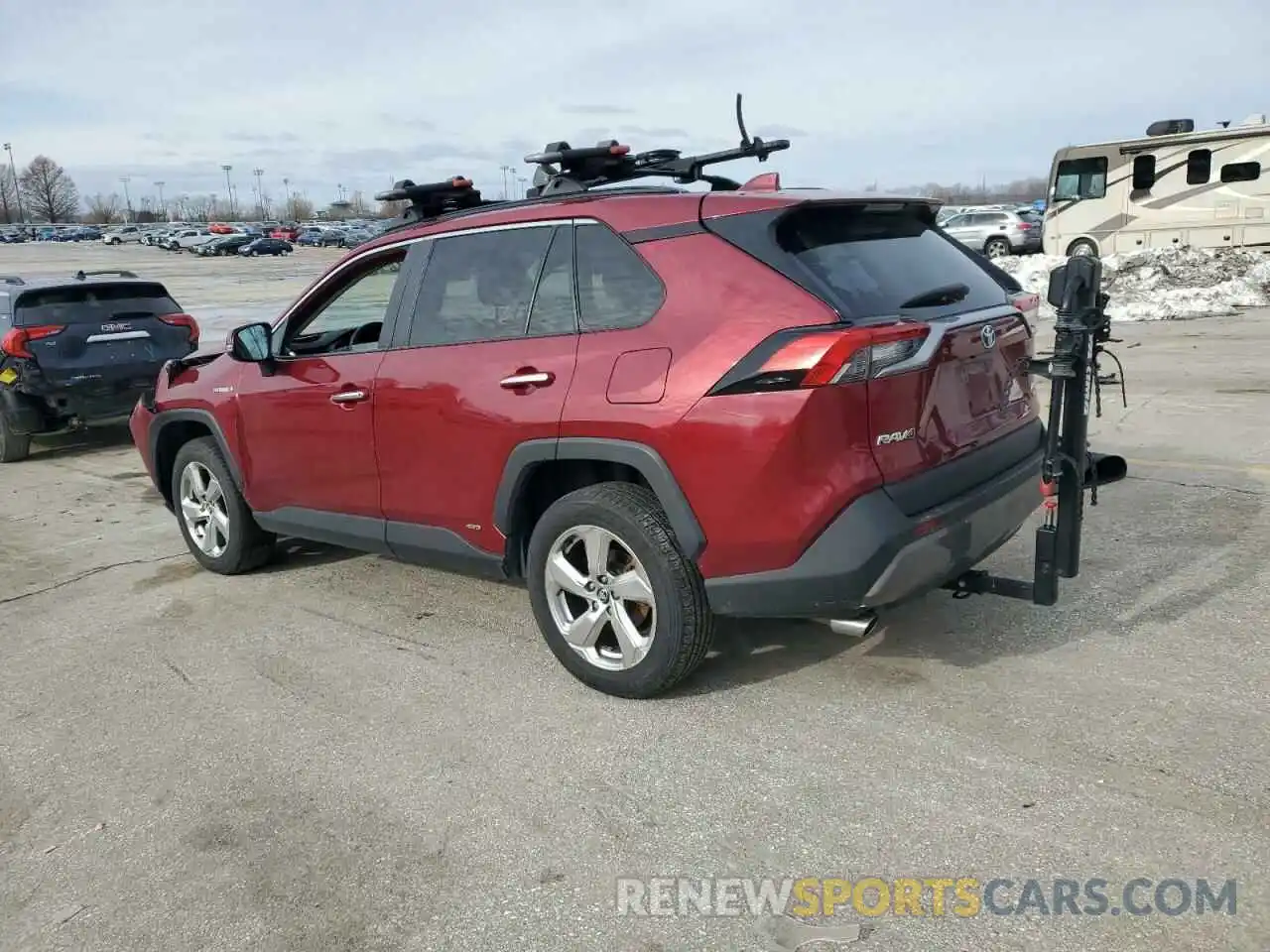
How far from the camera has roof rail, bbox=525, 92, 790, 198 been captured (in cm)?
438

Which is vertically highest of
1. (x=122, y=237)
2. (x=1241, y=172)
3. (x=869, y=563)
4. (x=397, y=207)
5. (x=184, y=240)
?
(x=122, y=237)

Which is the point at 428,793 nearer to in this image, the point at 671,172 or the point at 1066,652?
the point at 1066,652

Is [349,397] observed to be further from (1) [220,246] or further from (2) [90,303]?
(1) [220,246]

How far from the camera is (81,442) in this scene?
408 inches

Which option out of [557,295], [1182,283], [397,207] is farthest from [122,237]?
[557,295]

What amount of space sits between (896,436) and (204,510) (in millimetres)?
4051

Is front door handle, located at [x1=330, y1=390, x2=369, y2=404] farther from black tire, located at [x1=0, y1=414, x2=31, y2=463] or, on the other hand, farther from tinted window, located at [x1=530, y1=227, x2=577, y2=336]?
black tire, located at [x1=0, y1=414, x2=31, y2=463]

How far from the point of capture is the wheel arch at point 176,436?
5473 mm

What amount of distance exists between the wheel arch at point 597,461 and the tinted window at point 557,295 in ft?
1.46

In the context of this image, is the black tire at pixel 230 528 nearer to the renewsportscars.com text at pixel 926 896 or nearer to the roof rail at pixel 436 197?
the roof rail at pixel 436 197

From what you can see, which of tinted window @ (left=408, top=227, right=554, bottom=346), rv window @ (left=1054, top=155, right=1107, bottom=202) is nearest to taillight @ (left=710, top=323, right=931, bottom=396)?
tinted window @ (left=408, top=227, right=554, bottom=346)

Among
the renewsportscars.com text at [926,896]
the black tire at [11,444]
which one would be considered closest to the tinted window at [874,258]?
the renewsportscars.com text at [926,896]

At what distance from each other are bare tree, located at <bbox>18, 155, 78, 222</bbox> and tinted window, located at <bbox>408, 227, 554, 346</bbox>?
172 meters

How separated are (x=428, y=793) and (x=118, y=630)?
244 centimetres
